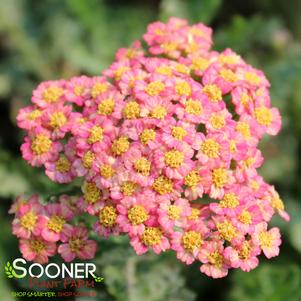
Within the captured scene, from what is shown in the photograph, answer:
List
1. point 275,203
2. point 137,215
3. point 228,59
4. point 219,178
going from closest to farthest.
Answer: point 137,215
point 219,178
point 275,203
point 228,59

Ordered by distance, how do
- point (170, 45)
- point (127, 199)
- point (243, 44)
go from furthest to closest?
point (243, 44), point (170, 45), point (127, 199)

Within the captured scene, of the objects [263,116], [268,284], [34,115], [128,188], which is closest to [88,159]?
[128,188]

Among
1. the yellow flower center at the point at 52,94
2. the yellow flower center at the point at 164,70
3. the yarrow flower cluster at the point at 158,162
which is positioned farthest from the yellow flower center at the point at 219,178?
the yellow flower center at the point at 52,94

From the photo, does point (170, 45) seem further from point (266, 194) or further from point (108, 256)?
point (108, 256)

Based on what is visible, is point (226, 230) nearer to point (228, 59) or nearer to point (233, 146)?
point (233, 146)

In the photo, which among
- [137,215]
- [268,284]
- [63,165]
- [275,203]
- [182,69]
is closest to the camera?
[137,215]

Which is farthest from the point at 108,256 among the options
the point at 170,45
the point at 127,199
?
the point at 170,45

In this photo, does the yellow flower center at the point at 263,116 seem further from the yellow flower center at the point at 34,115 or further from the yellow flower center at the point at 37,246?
the yellow flower center at the point at 37,246
